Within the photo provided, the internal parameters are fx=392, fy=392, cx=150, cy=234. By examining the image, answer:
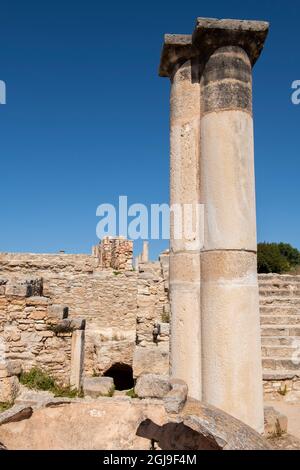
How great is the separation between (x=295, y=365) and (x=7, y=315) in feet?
18.1

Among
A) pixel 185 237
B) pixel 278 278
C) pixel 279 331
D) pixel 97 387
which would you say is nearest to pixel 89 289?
pixel 278 278

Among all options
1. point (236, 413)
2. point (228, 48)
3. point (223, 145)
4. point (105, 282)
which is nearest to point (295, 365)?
point (236, 413)

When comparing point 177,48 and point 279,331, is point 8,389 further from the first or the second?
point 279,331

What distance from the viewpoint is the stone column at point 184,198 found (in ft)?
13.0

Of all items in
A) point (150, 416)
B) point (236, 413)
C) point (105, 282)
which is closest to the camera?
point (150, 416)

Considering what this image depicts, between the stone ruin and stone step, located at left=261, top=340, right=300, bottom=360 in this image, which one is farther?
stone step, located at left=261, top=340, right=300, bottom=360

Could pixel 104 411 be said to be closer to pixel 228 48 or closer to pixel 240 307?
pixel 240 307

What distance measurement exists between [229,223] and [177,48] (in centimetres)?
206

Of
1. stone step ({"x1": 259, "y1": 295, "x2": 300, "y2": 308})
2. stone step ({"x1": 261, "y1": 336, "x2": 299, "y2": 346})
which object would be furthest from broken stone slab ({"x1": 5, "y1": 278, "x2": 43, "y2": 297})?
stone step ({"x1": 259, "y1": 295, "x2": 300, "y2": 308})

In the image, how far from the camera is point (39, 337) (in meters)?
7.16

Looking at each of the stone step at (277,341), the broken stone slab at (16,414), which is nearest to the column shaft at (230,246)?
the broken stone slab at (16,414)

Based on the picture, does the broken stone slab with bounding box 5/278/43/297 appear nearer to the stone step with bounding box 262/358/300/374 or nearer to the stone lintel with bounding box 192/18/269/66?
the stone step with bounding box 262/358/300/374

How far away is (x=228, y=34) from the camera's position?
3.94 meters

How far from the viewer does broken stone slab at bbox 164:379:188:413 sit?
9.19ft
